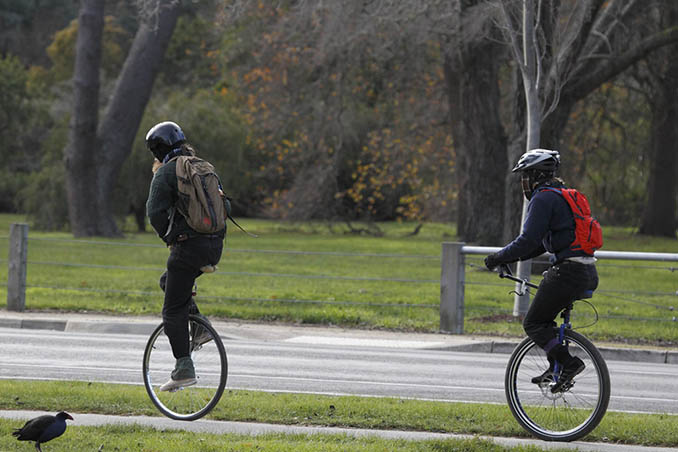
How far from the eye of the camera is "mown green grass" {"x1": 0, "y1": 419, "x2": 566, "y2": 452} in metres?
5.62

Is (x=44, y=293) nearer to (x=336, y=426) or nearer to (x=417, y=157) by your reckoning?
(x=336, y=426)

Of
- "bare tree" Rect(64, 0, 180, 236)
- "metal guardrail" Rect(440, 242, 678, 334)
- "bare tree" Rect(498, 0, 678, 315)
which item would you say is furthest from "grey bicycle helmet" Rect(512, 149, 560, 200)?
"bare tree" Rect(64, 0, 180, 236)

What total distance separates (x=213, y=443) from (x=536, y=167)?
264 centimetres

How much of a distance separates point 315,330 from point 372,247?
645 inches

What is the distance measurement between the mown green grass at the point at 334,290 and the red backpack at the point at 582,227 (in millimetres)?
2027

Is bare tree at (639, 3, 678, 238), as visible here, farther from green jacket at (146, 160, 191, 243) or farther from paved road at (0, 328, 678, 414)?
green jacket at (146, 160, 191, 243)

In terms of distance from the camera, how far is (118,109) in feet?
100

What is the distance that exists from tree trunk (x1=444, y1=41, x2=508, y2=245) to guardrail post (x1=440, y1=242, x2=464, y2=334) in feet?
35.5

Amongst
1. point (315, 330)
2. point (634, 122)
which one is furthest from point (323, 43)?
point (634, 122)

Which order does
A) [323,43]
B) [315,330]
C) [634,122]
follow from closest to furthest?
[315,330]
[323,43]
[634,122]

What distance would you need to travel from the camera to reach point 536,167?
6.54 m

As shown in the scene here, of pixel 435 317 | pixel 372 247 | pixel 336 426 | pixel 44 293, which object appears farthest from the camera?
pixel 372 247

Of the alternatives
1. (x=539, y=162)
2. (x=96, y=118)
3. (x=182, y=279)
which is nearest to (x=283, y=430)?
(x=182, y=279)

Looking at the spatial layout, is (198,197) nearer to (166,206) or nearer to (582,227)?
(166,206)
